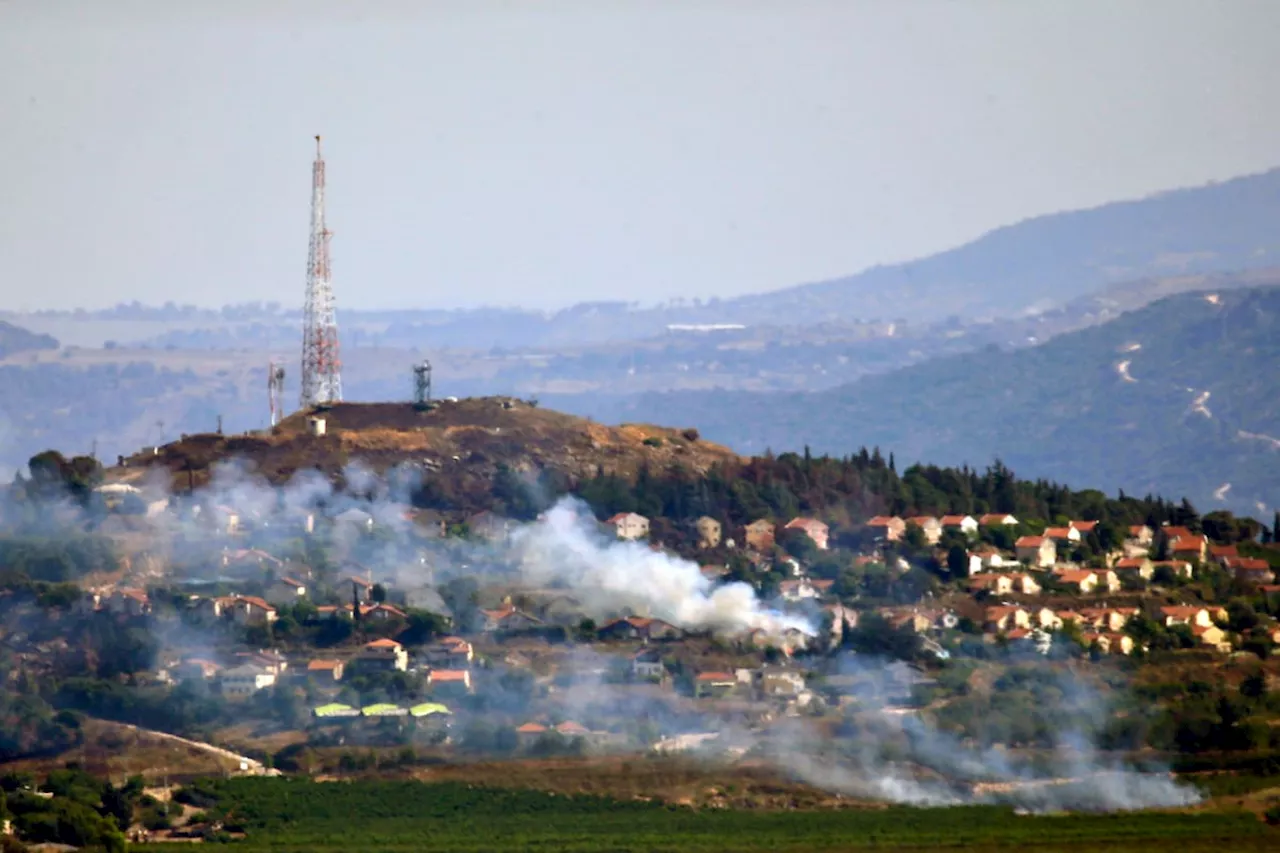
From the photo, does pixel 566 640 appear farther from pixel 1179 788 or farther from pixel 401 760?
pixel 1179 788

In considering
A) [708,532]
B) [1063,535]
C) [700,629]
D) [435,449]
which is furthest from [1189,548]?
[435,449]

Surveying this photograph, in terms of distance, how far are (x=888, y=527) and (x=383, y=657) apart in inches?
1082

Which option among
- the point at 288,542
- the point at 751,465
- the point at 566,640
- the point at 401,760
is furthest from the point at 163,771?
the point at 751,465

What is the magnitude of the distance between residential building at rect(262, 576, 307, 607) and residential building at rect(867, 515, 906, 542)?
24.2m

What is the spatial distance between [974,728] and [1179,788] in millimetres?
7401

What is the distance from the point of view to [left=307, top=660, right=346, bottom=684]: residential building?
106 meters

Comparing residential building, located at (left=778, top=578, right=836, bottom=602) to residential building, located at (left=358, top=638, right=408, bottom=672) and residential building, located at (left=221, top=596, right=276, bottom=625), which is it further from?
residential building, located at (left=221, top=596, right=276, bottom=625)

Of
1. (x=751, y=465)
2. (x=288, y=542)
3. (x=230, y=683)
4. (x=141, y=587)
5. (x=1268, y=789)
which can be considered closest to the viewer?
(x=1268, y=789)

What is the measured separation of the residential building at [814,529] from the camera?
12625cm

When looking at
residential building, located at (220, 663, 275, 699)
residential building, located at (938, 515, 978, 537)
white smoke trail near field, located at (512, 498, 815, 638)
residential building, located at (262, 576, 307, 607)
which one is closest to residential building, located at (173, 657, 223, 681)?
residential building, located at (220, 663, 275, 699)

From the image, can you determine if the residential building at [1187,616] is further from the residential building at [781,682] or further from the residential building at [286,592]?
the residential building at [286,592]

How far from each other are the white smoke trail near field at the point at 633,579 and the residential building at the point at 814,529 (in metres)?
7.56

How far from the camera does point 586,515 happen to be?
126188 mm

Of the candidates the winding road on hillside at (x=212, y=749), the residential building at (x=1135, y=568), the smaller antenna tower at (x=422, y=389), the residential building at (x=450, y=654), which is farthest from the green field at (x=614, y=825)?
the smaller antenna tower at (x=422, y=389)
